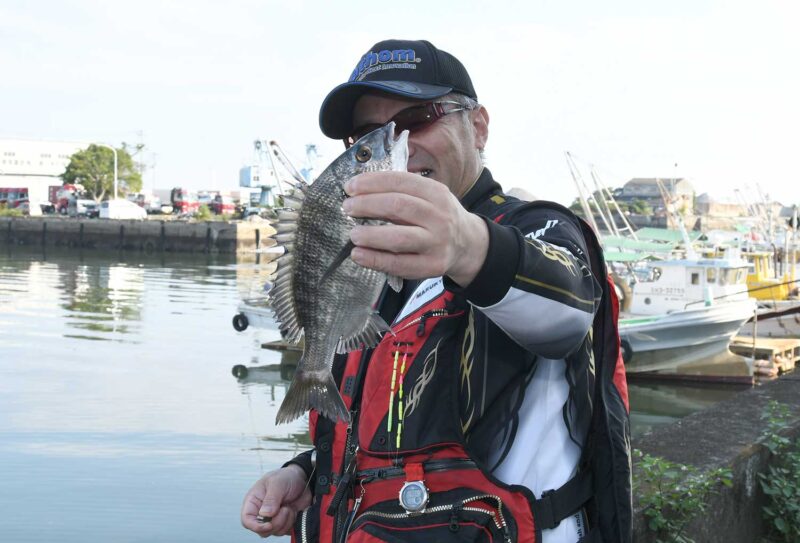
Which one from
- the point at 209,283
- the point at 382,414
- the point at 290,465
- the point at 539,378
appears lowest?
the point at 209,283

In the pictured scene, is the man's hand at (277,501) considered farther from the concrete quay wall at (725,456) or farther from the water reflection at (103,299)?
the water reflection at (103,299)

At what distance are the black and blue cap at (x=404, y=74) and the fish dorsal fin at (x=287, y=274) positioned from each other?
52cm

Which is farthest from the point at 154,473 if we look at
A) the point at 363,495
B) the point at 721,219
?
the point at 721,219

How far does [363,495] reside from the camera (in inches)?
87.2

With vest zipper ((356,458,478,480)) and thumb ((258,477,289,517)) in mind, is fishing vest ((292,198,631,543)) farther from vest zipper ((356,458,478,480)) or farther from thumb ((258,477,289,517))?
thumb ((258,477,289,517))

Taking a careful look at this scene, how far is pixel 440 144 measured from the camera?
2391 millimetres

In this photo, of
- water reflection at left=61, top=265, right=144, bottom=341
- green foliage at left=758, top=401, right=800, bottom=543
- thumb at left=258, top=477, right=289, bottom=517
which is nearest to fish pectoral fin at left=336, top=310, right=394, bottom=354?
thumb at left=258, top=477, right=289, bottom=517

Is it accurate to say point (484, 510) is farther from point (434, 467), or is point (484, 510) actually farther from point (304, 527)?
point (304, 527)

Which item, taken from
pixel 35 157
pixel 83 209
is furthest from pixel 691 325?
pixel 35 157

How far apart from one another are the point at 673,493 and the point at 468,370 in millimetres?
2242

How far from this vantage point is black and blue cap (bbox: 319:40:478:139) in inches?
90.8

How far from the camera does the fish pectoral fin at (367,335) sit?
2.04 metres

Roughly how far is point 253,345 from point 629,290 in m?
10.7

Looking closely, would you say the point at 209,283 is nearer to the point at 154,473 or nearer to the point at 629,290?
the point at 629,290
